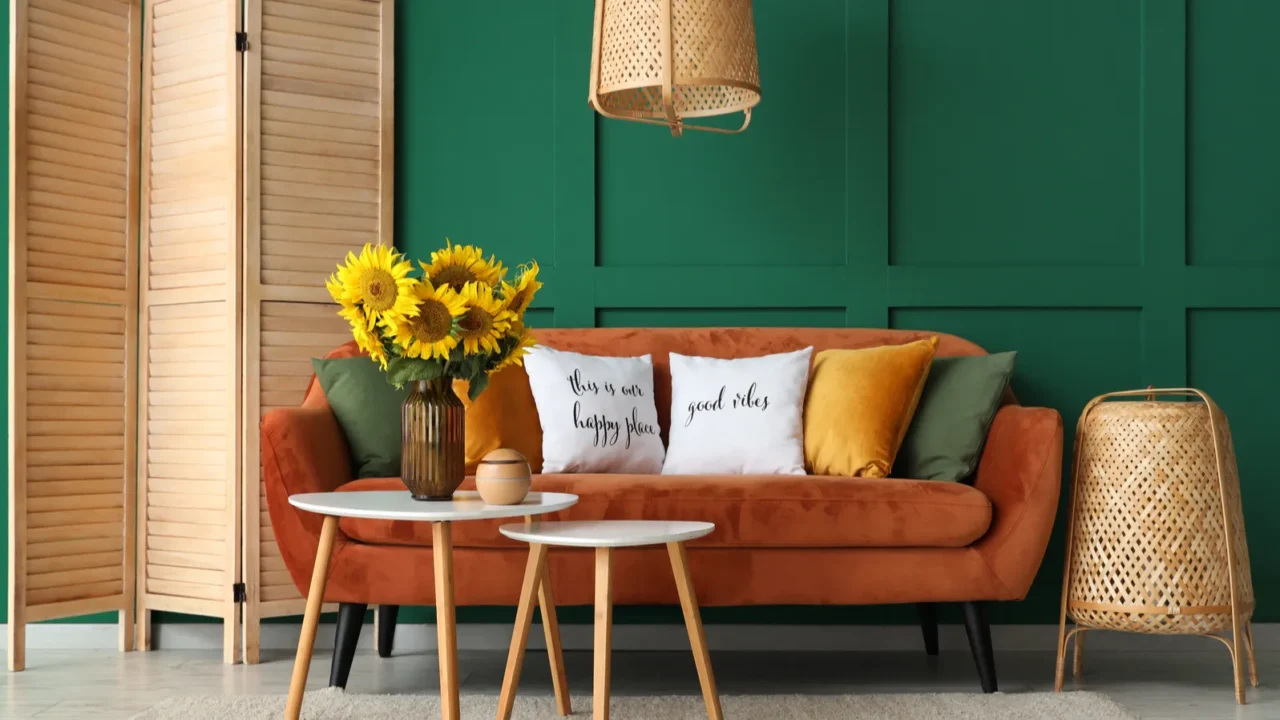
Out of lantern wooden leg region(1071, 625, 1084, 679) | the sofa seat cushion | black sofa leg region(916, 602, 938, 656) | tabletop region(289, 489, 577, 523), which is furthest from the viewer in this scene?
black sofa leg region(916, 602, 938, 656)

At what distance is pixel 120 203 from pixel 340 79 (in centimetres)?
77

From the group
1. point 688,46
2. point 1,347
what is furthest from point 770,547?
point 1,347

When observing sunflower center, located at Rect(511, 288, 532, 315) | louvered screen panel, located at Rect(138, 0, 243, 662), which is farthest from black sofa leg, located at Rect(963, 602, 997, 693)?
louvered screen panel, located at Rect(138, 0, 243, 662)

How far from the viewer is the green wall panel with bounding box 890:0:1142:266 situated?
355 centimetres

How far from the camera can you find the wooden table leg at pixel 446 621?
6.61ft

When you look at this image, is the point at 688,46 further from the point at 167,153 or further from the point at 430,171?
A: the point at 167,153

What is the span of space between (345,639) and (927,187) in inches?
87.1

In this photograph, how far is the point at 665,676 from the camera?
3043 millimetres

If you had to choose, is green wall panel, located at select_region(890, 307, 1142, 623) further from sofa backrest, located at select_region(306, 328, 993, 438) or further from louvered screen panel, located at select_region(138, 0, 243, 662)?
louvered screen panel, located at select_region(138, 0, 243, 662)

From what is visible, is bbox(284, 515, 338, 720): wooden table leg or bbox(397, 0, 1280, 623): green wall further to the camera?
bbox(397, 0, 1280, 623): green wall

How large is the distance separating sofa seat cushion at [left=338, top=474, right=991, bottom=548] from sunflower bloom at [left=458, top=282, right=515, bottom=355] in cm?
57

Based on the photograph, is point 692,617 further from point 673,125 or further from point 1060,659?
point 673,125

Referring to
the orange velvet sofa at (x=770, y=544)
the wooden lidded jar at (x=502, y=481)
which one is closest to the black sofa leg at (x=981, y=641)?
the orange velvet sofa at (x=770, y=544)

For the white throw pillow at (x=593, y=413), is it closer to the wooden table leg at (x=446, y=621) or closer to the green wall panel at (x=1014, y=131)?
the wooden table leg at (x=446, y=621)
